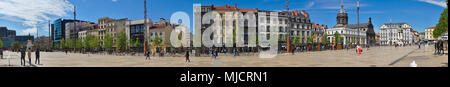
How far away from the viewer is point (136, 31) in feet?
265

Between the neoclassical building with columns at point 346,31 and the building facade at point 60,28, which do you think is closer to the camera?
the neoclassical building with columns at point 346,31

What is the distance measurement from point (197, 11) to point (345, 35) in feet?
221

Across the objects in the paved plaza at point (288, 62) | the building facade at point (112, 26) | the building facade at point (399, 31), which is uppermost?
the building facade at point (112, 26)

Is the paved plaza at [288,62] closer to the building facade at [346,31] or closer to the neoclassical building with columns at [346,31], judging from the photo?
the building facade at [346,31]

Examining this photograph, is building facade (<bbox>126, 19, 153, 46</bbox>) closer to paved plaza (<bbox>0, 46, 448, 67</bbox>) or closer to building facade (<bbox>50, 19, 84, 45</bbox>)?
paved plaza (<bbox>0, 46, 448, 67</bbox>)

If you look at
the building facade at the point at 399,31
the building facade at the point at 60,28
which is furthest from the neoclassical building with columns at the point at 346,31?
the building facade at the point at 60,28

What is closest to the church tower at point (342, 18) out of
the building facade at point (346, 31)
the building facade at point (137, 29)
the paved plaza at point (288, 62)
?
the building facade at point (346, 31)

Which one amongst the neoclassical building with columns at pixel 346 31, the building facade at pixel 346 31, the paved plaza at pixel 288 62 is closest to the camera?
the paved plaza at pixel 288 62

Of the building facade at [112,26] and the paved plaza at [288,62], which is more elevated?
the building facade at [112,26]

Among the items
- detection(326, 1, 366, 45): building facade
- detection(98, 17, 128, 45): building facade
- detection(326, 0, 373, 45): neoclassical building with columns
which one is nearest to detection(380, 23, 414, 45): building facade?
detection(326, 1, 366, 45): building facade

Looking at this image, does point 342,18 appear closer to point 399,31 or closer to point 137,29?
point 399,31

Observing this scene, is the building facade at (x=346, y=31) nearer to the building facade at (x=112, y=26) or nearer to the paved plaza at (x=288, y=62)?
the paved plaza at (x=288, y=62)

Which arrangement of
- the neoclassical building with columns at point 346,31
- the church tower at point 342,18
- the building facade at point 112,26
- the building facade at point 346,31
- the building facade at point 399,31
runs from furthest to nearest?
the church tower at point 342,18 < the neoclassical building with columns at point 346,31 < the building facade at point 346,31 < the building facade at point 112,26 < the building facade at point 399,31
